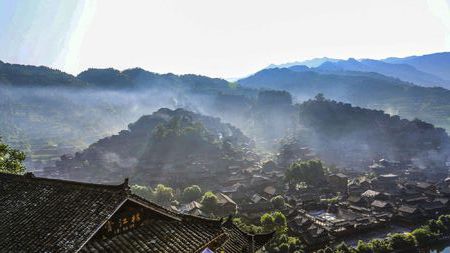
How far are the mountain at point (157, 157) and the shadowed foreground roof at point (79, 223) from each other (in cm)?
7491

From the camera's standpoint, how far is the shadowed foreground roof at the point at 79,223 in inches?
409

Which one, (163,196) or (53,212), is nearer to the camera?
(53,212)

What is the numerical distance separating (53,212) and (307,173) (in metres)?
76.0

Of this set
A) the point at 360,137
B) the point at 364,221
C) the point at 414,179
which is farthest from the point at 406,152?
the point at 364,221

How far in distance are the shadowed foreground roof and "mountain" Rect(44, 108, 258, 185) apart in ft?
246

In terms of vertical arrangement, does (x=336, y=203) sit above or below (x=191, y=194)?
below

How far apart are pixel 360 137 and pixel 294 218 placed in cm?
10309

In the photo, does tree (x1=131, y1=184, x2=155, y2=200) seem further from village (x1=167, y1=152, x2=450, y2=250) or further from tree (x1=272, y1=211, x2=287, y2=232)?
tree (x1=272, y1=211, x2=287, y2=232)

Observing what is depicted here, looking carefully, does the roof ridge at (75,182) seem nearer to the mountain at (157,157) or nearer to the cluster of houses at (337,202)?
the cluster of houses at (337,202)

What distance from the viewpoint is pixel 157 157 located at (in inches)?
4422

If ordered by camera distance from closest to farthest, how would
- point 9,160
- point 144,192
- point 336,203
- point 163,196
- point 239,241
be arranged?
point 239,241 < point 9,160 < point 144,192 < point 163,196 < point 336,203

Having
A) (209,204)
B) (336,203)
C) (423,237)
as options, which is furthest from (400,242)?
(209,204)

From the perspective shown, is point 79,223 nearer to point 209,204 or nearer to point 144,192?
point 209,204

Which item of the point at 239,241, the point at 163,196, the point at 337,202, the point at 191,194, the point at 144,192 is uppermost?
the point at 239,241
